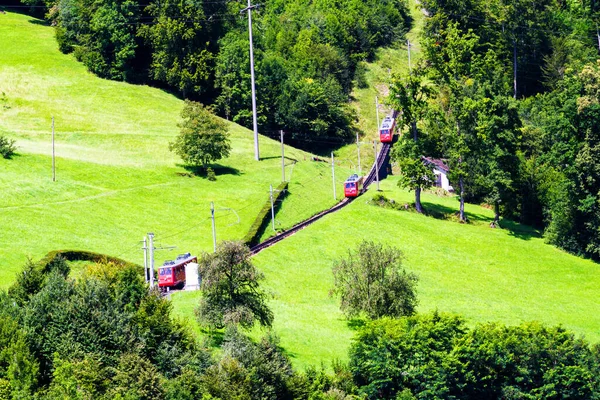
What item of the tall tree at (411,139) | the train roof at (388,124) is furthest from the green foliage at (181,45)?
the tall tree at (411,139)

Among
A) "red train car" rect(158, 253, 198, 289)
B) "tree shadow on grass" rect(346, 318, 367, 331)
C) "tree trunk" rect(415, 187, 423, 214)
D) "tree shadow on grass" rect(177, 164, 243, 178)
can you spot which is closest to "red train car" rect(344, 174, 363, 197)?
"tree trunk" rect(415, 187, 423, 214)

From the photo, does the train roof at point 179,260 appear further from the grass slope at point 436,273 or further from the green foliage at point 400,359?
the green foliage at point 400,359

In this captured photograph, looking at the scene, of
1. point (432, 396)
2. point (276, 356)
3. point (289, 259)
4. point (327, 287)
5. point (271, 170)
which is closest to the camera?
point (276, 356)

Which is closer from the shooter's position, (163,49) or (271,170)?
(271,170)

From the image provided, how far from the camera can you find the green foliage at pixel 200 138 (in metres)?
117

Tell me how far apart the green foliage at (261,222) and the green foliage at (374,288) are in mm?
17524

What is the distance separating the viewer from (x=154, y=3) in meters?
151

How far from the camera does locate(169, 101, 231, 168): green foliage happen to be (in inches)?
4594

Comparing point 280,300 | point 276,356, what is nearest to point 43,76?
point 280,300

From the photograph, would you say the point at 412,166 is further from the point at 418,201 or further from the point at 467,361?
the point at 467,361

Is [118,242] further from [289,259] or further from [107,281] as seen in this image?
[107,281]

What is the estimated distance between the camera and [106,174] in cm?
11388

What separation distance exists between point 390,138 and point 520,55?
39529mm

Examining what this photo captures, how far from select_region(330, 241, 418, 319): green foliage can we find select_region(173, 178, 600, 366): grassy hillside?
2.19 metres
